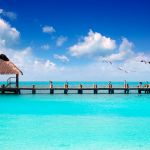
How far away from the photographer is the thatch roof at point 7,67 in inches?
1745

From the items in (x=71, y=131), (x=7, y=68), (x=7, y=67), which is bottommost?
(x=71, y=131)

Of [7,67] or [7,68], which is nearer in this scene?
[7,68]

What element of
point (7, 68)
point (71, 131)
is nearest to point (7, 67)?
point (7, 68)

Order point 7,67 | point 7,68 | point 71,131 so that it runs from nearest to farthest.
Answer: point 71,131 → point 7,68 → point 7,67

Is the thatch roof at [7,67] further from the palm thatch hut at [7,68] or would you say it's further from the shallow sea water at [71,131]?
the shallow sea water at [71,131]

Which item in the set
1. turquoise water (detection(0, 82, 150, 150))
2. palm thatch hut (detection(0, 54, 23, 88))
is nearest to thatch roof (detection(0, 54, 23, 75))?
palm thatch hut (detection(0, 54, 23, 88))

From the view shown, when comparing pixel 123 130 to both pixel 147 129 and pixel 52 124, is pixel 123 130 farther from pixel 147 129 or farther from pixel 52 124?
pixel 52 124

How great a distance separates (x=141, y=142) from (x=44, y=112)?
12460 millimetres

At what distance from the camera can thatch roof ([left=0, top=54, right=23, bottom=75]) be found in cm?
4431

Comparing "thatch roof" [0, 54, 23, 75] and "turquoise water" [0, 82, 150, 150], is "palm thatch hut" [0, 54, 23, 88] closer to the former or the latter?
"thatch roof" [0, 54, 23, 75]

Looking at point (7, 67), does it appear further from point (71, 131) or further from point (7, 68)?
point (71, 131)

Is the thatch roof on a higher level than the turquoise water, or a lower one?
higher

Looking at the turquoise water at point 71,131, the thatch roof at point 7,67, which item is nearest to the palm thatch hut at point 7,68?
the thatch roof at point 7,67

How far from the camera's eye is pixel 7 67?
4472 cm
